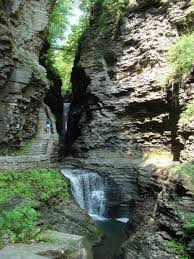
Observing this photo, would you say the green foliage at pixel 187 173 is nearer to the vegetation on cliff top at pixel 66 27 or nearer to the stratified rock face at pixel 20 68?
the stratified rock face at pixel 20 68

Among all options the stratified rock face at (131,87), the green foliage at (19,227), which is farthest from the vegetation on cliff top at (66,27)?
the green foliage at (19,227)

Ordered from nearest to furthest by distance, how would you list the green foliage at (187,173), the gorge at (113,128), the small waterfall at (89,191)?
1. the green foliage at (187,173)
2. the gorge at (113,128)
3. the small waterfall at (89,191)

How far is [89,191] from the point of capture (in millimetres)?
17016

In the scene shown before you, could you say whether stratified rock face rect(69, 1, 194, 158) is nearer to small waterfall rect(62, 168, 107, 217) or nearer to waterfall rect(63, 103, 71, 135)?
small waterfall rect(62, 168, 107, 217)

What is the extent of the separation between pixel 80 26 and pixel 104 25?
7359 mm

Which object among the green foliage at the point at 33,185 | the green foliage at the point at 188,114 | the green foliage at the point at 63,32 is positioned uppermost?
the green foliage at the point at 63,32

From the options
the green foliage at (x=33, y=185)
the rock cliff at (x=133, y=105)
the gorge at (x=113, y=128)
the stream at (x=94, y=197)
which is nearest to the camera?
the gorge at (x=113, y=128)

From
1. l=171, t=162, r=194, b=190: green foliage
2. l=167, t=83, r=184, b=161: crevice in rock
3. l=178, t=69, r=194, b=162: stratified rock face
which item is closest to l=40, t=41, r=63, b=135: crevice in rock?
l=167, t=83, r=184, b=161: crevice in rock

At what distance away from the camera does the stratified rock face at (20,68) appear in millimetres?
17984

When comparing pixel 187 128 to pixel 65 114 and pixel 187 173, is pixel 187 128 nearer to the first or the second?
pixel 187 173

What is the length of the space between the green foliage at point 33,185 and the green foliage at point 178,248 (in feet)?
17.8

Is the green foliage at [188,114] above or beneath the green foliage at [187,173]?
above

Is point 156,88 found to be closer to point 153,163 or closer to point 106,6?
point 153,163

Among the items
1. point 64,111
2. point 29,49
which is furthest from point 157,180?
point 64,111
